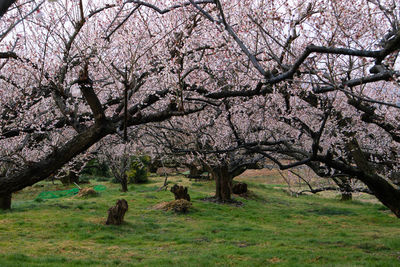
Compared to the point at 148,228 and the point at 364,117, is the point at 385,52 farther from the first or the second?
the point at 148,228

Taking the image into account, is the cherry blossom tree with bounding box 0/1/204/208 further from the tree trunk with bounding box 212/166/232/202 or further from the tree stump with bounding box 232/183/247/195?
the tree stump with bounding box 232/183/247/195

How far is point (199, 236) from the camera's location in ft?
45.3

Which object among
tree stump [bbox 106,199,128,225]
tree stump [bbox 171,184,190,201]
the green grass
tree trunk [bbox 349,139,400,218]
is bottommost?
the green grass

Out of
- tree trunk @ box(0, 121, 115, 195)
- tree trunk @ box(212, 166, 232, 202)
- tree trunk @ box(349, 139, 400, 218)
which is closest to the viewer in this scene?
tree trunk @ box(0, 121, 115, 195)

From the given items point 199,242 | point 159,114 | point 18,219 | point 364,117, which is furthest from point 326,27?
point 18,219

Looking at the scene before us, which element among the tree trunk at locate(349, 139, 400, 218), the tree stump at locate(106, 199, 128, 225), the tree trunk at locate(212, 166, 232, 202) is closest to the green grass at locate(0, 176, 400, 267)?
the tree stump at locate(106, 199, 128, 225)

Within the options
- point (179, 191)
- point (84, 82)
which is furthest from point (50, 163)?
point (179, 191)

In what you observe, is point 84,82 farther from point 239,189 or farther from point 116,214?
point 239,189

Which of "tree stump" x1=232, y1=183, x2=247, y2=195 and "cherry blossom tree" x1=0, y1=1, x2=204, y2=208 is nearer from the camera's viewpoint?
"cherry blossom tree" x1=0, y1=1, x2=204, y2=208

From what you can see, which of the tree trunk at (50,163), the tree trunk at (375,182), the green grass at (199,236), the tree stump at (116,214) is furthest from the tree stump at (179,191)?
the tree trunk at (50,163)

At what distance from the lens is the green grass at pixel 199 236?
10070 millimetres

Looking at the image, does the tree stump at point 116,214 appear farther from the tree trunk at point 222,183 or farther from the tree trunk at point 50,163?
the tree trunk at point 222,183

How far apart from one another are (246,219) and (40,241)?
10.0 metres

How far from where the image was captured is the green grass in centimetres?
1007
